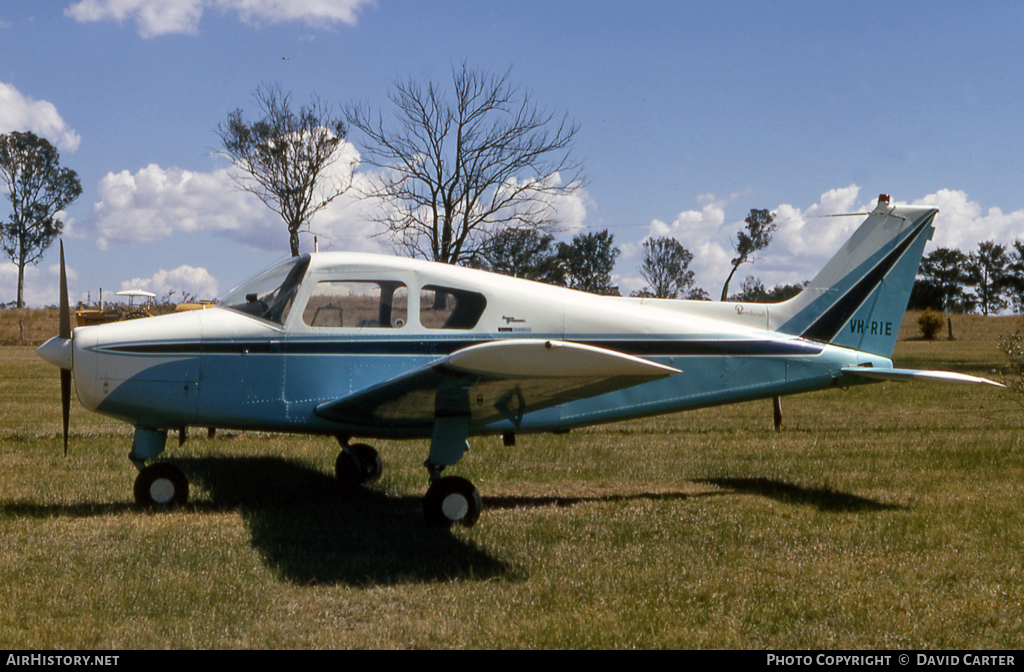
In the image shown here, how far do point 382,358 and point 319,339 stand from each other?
1.96ft

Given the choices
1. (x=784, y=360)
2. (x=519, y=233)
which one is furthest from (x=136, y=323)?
(x=519, y=233)

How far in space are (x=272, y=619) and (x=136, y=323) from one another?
3.80 metres

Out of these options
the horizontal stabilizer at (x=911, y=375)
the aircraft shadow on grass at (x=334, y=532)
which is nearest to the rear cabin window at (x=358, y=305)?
the aircraft shadow on grass at (x=334, y=532)

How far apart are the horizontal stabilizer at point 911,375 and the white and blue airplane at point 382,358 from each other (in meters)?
0.03

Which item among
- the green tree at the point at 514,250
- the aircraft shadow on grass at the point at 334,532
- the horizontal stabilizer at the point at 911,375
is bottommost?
the aircraft shadow on grass at the point at 334,532

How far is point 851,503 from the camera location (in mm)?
7809

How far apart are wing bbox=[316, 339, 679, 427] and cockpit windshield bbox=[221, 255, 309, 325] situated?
100cm

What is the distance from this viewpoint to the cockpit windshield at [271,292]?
7.27 m

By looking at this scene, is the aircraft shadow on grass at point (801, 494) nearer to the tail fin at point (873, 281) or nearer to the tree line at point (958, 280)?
the tail fin at point (873, 281)

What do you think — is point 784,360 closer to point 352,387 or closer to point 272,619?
point 352,387

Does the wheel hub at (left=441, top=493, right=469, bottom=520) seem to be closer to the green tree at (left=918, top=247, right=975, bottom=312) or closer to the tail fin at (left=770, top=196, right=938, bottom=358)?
the tail fin at (left=770, top=196, right=938, bottom=358)

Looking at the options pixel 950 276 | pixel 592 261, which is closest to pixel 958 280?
pixel 950 276

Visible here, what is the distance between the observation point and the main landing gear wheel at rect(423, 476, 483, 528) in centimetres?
677

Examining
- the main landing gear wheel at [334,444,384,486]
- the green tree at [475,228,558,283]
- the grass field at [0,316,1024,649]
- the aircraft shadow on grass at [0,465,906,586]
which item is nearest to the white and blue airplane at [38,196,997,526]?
the aircraft shadow on grass at [0,465,906,586]
